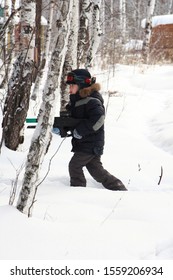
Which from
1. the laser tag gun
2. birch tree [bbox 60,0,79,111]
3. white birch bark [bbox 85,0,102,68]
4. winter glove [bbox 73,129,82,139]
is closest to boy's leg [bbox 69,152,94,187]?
winter glove [bbox 73,129,82,139]

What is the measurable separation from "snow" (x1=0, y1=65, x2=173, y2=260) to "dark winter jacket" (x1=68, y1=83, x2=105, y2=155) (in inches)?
17.8

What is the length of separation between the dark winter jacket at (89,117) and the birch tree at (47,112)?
1308 millimetres

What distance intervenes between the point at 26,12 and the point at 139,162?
8.43 ft

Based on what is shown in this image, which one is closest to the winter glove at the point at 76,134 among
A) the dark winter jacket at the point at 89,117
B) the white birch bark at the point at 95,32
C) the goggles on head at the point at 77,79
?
the dark winter jacket at the point at 89,117

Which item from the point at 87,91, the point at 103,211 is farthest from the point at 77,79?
the point at 103,211

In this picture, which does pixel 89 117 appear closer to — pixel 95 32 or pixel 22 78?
pixel 22 78

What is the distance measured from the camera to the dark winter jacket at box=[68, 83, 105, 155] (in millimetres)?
4238

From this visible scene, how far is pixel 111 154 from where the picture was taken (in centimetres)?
612

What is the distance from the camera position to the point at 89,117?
428 cm

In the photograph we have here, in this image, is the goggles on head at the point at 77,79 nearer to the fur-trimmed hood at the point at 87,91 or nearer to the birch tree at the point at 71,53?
the fur-trimmed hood at the point at 87,91

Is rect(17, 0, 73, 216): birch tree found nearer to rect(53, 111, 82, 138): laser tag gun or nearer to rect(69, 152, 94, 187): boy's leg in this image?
rect(53, 111, 82, 138): laser tag gun

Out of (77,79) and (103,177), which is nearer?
(77,79)

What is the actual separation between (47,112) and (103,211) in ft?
3.45

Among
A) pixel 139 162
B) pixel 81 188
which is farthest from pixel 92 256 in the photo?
pixel 139 162
